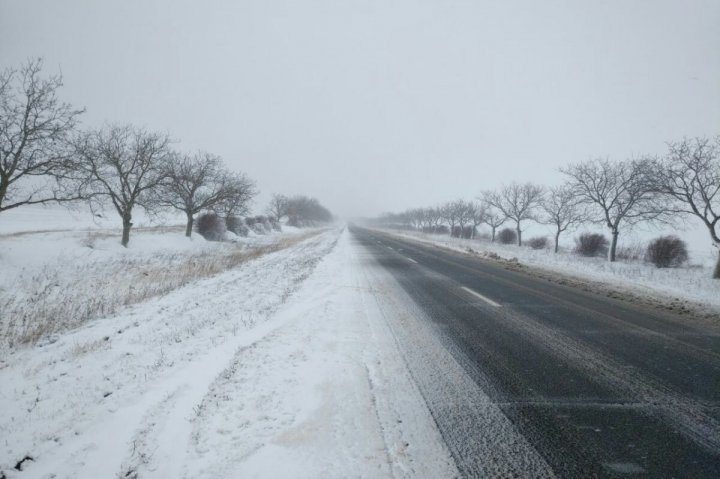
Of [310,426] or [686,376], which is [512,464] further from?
[686,376]

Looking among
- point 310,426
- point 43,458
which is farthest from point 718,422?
point 43,458

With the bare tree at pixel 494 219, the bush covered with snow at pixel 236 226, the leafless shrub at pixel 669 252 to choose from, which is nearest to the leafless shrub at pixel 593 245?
the leafless shrub at pixel 669 252

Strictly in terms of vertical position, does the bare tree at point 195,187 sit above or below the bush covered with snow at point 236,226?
above

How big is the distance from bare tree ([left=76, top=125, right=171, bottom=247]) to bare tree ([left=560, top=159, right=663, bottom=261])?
3079 centimetres

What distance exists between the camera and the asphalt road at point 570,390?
7.72 ft

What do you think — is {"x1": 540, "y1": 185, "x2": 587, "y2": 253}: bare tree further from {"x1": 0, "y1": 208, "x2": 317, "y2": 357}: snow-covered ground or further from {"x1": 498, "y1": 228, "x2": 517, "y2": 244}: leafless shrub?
{"x1": 0, "y1": 208, "x2": 317, "y2": 357}: snow-covered ground

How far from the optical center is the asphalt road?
7.72 feet

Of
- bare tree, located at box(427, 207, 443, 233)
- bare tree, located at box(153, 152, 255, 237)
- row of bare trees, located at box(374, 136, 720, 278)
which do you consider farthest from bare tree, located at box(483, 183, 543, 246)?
bare tree, located at box(153, 152, 255, 237)

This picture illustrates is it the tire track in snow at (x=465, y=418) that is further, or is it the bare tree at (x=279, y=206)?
the bare tree at (x=279, y=206)

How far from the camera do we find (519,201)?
4172 cm

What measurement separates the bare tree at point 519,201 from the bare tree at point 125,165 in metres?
37.1

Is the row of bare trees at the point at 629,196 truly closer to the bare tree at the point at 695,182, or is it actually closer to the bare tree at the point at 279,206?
the bare tree at the point at 695,182

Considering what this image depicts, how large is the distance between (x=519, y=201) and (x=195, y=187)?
36988mm

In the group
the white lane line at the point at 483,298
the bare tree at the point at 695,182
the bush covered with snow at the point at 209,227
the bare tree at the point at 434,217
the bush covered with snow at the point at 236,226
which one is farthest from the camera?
the bare tree at the point at 434,217
